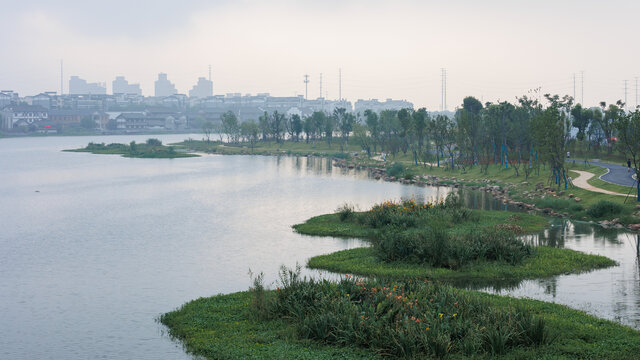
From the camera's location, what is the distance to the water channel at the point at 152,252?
2097cm

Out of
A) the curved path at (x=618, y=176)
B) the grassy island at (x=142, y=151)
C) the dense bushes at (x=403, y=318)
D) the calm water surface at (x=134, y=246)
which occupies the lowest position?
the calm water surface at (x=134, y=246)

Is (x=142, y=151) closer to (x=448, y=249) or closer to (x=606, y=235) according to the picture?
(x=606, y=235)

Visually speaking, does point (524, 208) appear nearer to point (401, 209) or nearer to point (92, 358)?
point (401, 209)

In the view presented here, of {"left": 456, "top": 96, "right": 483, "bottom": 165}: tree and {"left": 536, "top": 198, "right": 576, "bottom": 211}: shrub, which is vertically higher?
{"left": 456, "top": 96, "right": 483, "bottom": 165}: tree

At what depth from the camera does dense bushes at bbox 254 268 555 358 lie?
16.3 meters

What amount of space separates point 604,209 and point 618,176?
13.4 meters

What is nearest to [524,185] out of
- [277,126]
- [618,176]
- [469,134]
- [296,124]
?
[618,176]

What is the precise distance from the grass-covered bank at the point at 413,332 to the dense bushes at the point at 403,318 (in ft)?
0.09

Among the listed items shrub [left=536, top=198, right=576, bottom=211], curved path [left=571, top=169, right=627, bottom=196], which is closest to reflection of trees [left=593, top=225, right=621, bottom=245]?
shrub [left=536, top=198, right=576, bottom=211]

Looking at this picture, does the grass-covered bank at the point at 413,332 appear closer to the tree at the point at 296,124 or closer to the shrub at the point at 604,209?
the shrub at the point at 604,209

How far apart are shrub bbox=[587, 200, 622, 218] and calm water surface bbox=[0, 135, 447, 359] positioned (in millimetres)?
16877

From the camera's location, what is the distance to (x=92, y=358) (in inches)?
724

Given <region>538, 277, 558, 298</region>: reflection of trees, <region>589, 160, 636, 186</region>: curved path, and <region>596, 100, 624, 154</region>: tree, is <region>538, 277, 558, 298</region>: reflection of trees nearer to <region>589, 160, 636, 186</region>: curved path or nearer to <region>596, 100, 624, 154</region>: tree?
<region>589, 160, 636, 186</region>: curved path

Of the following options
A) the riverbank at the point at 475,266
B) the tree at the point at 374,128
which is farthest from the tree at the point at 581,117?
the riverbank at the point at 475,266
